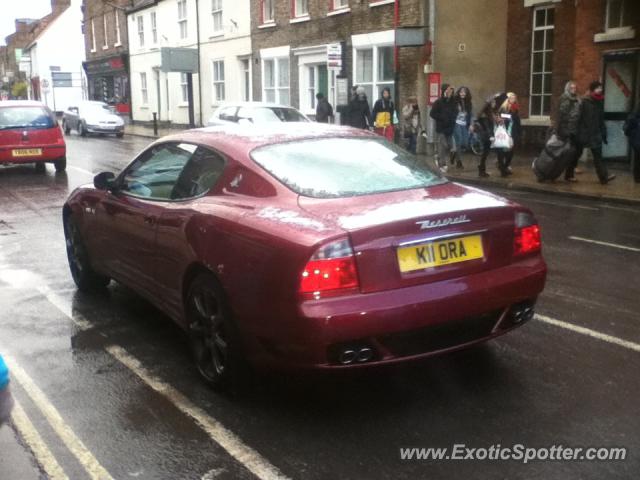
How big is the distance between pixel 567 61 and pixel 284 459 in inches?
654

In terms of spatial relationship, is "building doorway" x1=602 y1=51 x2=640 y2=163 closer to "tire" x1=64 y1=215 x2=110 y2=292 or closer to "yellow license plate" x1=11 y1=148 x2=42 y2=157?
"yellow license plate" x1=11 y1=148 x2=42 y2=157

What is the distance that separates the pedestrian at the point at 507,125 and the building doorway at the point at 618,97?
7.10 feet

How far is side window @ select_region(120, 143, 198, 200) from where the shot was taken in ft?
16.6

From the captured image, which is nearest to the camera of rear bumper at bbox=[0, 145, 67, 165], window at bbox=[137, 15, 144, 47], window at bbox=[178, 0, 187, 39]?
rear bumper at bbox=[0, 145, 67, 165]

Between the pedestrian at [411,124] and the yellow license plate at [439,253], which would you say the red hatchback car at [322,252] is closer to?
the yellow license plate at [439,253]

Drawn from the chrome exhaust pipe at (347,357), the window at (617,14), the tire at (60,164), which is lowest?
the tire at (60,164)

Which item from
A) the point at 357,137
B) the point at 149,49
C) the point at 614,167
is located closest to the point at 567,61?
the point at 614,167

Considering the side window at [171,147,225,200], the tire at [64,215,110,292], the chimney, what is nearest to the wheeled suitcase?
the tire at [64,215,110,292]

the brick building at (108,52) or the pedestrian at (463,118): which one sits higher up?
the brick building at (108,52)

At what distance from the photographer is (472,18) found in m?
20.7

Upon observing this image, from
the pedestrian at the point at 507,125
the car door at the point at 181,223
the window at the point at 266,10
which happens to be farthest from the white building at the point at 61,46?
the car door at the point at 181,223

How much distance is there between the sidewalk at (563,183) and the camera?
12148 mm

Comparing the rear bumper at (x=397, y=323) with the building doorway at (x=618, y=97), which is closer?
the rear bumper at (x=397, y=323)

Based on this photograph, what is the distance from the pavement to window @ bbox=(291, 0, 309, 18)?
10775 millimetres
